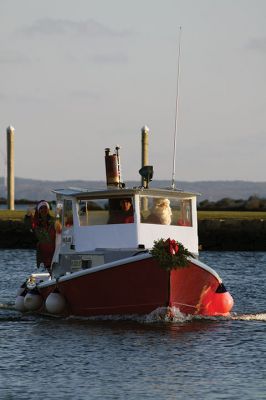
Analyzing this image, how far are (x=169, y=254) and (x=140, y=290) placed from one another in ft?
4.00

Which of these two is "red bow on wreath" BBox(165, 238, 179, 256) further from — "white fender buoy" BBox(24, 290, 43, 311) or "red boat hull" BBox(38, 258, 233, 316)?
"white fender buoy" BBox(24, 290, 43, 311)

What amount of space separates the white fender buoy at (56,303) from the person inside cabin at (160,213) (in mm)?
2677

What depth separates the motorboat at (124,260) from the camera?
90.6 feet

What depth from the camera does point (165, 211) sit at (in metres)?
29.8

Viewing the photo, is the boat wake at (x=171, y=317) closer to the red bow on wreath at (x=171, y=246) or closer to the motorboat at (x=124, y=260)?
the motorboat at (x=124, y=260)

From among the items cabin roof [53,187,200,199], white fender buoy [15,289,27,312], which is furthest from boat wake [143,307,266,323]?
white fender buoy [15,289,27,312]

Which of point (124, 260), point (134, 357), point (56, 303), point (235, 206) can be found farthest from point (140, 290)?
point (235, 206)

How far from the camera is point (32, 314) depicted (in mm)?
30953

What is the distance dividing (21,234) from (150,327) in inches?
1362

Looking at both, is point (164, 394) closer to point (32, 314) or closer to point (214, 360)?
point (214, 360)

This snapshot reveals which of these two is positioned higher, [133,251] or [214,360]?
[133,251]

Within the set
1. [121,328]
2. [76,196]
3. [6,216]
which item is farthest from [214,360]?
[6,216]

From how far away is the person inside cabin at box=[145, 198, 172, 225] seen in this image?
29625 mm

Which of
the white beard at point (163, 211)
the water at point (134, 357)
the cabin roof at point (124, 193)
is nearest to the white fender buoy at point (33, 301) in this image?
the water at point (134, 357)
